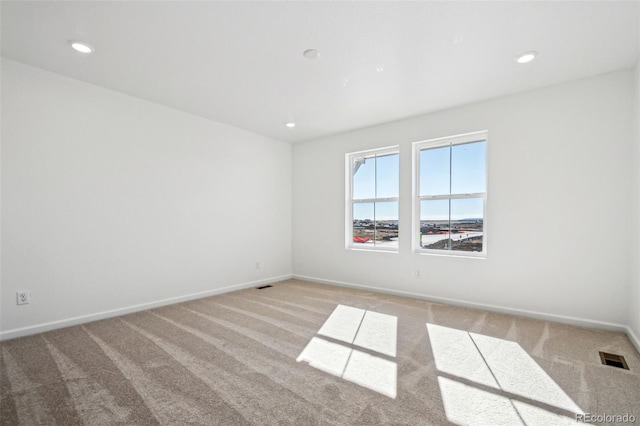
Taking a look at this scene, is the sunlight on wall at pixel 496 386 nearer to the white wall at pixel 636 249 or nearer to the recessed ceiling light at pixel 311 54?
the white wall at pixel 636 249

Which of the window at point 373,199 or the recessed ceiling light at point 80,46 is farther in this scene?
the window at point 373,199

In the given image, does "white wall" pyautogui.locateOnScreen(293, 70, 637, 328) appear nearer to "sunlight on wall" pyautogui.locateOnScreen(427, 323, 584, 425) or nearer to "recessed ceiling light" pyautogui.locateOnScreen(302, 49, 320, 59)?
"sunlight on wall" pyautogui.locateOnScreen(427, 323, 584, 425)

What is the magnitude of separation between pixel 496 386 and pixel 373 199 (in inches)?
121

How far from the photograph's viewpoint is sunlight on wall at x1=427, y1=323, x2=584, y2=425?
1.64 meters

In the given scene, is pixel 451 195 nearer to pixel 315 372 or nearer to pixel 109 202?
pixel 315 372

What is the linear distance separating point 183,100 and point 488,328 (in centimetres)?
434

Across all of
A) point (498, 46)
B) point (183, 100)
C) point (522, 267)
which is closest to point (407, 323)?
point (522, 267)

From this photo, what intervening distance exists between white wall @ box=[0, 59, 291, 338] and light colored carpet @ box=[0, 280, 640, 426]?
0.46 meters

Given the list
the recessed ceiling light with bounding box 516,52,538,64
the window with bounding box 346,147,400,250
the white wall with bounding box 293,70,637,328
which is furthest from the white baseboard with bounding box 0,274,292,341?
the recessed ceiling light with bounding box 516,52,538,64

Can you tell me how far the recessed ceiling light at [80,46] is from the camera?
239 cm

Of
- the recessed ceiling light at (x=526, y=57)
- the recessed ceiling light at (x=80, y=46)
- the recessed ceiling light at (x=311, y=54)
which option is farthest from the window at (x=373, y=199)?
the recessed ceiling light at (x=80, y=46)

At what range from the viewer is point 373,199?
4.65 meters

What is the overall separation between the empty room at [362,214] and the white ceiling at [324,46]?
2 cm

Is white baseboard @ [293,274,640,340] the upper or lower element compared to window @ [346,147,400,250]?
lower
